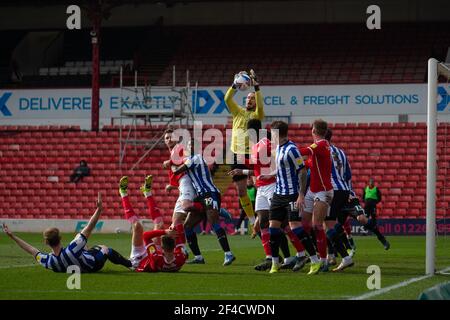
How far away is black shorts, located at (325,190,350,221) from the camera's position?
45.4 ft

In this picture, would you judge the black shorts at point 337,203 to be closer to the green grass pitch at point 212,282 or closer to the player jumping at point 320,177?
the player jumping at point 320,177

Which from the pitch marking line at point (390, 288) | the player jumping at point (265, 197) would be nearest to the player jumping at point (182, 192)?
the player jumping at point (265, 197)

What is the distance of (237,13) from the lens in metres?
42.4

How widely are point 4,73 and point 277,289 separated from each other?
1283 inches

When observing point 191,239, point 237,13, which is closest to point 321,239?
point 191,239

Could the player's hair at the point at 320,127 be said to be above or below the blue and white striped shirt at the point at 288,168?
above

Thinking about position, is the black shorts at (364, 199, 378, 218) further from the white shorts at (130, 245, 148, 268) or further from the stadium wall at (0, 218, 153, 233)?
the white shorts at (130, 245, 148, 268)

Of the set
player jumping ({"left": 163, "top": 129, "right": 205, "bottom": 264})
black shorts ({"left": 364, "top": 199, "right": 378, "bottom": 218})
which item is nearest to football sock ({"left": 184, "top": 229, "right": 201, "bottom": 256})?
player jumping ({"left": 163, "top": 129, "right": 205, "bottom": 264})

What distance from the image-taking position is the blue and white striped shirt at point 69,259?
12.5 metres

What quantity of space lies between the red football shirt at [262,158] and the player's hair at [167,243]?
69.5 inches

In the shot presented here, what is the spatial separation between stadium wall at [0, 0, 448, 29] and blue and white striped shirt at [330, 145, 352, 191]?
26.3 m

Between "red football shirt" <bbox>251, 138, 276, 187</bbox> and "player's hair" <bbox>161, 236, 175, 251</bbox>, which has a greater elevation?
"red football shirt" <bbox>251, 138, 276, 187</bbox>

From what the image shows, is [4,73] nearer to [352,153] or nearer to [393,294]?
[352,153]

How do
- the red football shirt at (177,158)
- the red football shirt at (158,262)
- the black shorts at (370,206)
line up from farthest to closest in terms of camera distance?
the black shorts at (370,206) → the red football shirt at (177,158) → the red football shirt at (158,262)
